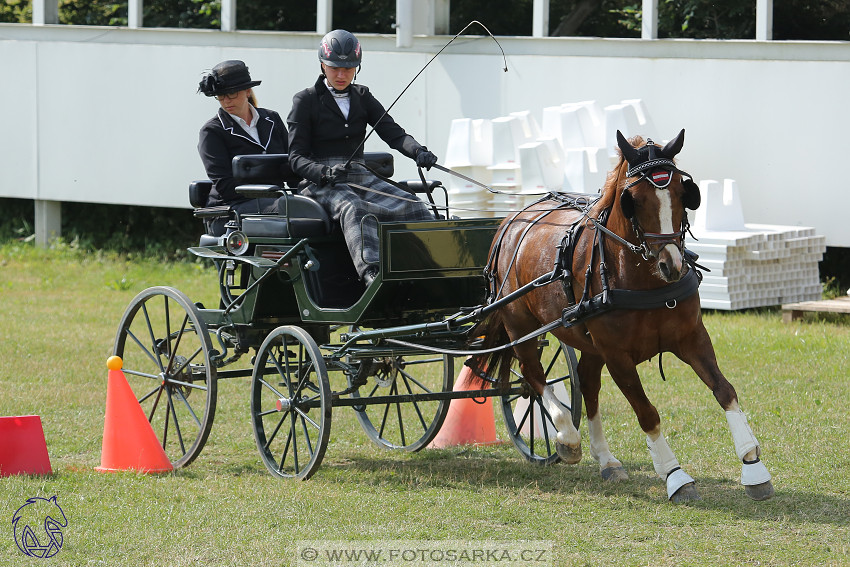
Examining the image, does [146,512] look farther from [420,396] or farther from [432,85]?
[432,85]

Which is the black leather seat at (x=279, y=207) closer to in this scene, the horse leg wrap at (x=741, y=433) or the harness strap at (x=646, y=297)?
the harness strap at (x=646, y=297)

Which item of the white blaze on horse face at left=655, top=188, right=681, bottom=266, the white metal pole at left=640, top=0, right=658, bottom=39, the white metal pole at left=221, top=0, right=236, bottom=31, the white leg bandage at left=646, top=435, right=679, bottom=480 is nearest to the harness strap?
the white blaze on horse face at left=655, top=188, right=681, bottom=266

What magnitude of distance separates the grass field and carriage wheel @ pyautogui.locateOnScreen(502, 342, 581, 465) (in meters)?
0.13

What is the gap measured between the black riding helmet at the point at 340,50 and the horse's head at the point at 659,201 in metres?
2.09

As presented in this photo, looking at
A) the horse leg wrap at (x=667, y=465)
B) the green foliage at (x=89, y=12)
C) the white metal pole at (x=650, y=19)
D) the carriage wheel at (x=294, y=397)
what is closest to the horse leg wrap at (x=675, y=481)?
the horse leg wrap at (x=667, y=465)

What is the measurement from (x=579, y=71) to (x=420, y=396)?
26.3 ft

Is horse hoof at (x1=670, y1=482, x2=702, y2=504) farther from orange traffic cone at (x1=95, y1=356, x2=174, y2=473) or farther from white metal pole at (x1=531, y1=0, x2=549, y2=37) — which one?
white metal pole at (x1=531, y1=0, x2=549, y2=37)

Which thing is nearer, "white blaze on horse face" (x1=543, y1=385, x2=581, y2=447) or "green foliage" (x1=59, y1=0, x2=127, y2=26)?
"white blaze on horse face" (x1=543, y1=385, x2=581, y2=447)

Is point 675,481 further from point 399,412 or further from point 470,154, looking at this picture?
point 470,154

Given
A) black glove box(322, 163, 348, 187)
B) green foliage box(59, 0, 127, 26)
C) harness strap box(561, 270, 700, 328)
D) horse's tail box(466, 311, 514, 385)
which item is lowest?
horse's tail box(466, 311, 514, 385)

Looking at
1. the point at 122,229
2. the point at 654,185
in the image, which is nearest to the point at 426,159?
the point at 654,185

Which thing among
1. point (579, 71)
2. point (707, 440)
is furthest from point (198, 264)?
point (707, 440)

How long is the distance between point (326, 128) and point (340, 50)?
19.3 inches

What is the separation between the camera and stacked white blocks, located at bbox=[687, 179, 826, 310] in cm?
1182
